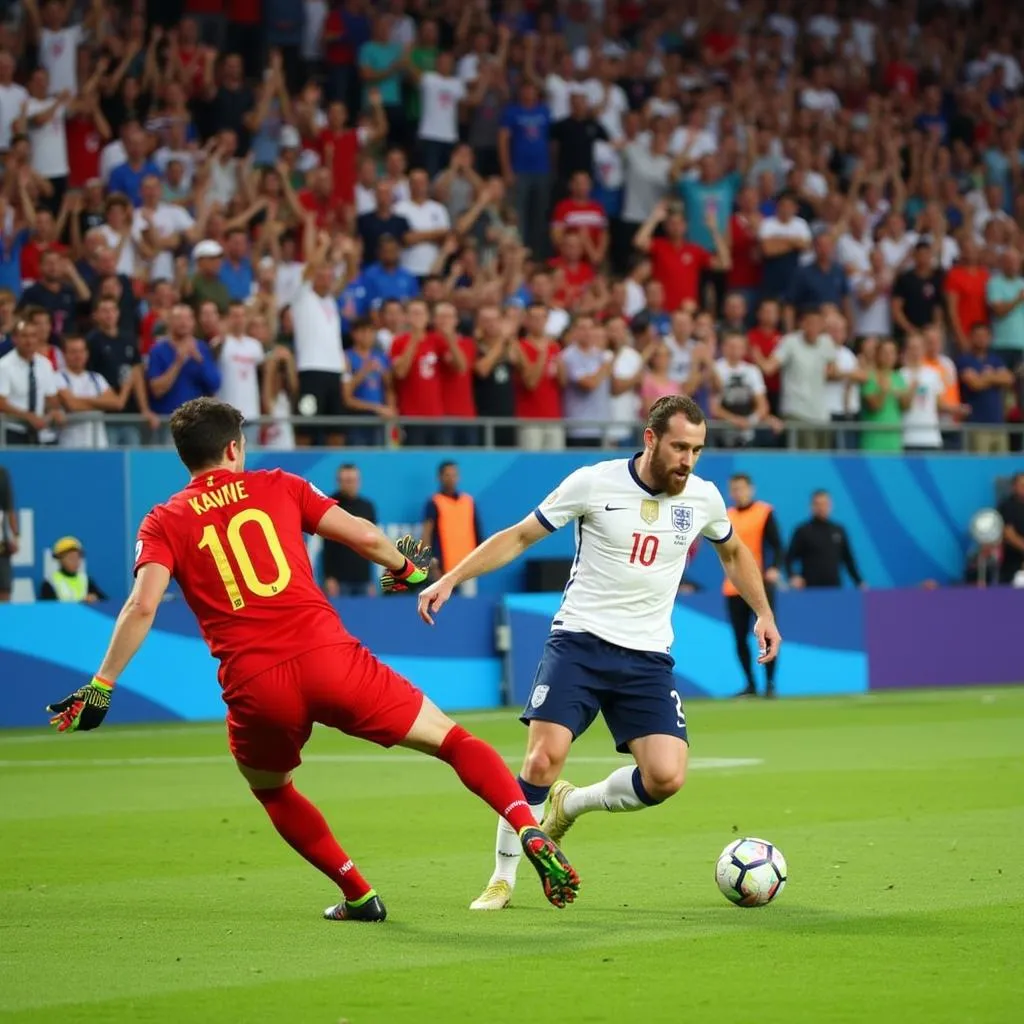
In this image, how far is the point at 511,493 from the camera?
23938 mm

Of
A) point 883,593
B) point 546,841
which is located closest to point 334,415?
point 883,593

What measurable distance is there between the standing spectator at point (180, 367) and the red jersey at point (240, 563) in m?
11.8

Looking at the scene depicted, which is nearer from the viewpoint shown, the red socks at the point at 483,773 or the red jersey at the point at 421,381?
the red socks at the point at 483,773

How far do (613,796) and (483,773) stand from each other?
4.29 feet

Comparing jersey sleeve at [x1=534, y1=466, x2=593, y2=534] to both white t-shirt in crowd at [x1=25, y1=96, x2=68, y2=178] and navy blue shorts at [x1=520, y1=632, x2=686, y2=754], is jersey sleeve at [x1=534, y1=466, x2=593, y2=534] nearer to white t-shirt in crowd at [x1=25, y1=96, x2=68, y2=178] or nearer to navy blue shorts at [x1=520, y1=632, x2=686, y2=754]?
navy blue shorts at [x1=520, y1=632, x2=686, y2=754]

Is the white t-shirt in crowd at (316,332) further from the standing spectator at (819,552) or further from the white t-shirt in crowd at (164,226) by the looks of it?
the standing spectator at (819,552)

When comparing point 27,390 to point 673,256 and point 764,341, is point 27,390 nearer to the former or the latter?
point 673,256

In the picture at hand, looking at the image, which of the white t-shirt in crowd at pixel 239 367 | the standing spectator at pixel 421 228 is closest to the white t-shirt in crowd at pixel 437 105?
the standing spectator at pixel 421 228

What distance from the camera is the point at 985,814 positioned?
39.9ft

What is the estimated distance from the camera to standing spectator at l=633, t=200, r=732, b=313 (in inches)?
1008

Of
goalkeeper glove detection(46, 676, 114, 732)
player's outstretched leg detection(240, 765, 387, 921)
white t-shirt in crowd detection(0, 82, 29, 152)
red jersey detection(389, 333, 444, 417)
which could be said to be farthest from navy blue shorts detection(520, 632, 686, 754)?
white t-shirt in crowd detection(0, 82, 29, 152)

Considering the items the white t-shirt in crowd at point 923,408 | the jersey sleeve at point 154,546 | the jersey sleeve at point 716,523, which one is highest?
the jersey sleeve at point 154,546

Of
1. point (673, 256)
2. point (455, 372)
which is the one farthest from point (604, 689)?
point (673, 256)

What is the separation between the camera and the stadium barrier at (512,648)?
20234 mm
